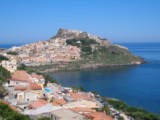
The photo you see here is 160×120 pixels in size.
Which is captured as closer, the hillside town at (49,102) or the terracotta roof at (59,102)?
the hillside town at (49,102)

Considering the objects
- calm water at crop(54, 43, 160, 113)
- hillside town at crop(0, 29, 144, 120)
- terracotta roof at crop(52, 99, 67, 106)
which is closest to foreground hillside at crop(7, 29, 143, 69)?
calm water at crop(54, 43, 160, 113)

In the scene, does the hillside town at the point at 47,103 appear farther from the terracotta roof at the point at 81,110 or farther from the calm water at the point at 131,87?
the calm water at the point at 131,87

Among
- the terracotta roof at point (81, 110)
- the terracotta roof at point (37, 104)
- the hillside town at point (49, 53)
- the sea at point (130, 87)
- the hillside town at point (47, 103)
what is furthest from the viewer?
the hillside town at point (49, 53)

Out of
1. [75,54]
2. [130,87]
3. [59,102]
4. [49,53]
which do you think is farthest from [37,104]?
[49,53]

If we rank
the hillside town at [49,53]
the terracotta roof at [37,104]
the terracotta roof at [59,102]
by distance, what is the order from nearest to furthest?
the terracotta roof at [37,104], the terracotta roof at [59,102], the hillside town at [49,53]

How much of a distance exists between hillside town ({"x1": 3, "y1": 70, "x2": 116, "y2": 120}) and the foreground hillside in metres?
37.5

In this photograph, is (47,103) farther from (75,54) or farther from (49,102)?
(75,54)

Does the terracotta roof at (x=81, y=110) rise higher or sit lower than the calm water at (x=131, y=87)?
higher

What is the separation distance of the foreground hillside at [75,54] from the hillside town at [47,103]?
1478 inches

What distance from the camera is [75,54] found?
6512 cm

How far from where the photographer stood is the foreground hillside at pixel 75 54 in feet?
201

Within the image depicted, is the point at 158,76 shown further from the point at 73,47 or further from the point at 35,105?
the point at 35,105

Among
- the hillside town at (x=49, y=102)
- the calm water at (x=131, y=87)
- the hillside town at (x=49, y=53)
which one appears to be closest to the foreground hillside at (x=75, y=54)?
the hillside town at (x=49, y=53)

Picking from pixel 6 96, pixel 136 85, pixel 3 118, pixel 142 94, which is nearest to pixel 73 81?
pixel 136 85
